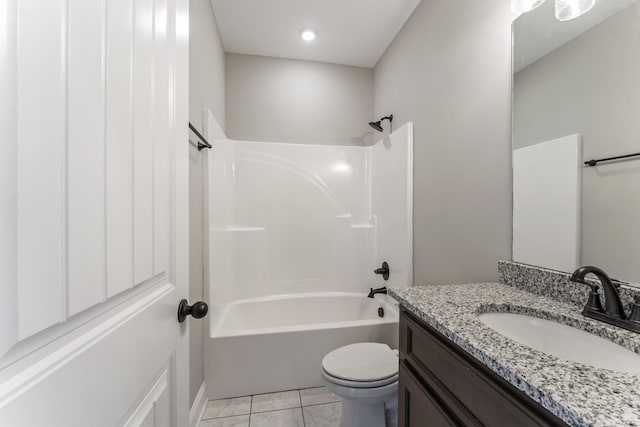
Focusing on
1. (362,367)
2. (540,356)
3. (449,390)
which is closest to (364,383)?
(362,367)

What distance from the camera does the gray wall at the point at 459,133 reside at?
1240 millimetres

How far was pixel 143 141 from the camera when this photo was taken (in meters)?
0.59

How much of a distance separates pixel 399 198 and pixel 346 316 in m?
1.25

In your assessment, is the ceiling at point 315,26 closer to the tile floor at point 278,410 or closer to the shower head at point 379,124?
the shower head at point 379,124

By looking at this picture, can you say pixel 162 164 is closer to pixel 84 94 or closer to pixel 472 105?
pixel 84 94

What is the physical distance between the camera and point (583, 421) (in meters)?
0.41

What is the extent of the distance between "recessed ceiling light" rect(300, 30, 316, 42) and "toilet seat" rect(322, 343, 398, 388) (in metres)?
2.35

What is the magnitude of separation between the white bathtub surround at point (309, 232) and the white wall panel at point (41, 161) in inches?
66.5

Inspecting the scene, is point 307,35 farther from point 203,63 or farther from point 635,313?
point 635,313

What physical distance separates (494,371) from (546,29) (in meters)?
1.27

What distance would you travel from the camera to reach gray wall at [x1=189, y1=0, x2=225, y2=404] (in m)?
1.51

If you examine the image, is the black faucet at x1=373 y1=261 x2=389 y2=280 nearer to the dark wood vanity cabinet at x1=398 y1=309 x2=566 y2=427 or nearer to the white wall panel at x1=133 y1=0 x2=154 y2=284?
the dark wood vanity cabinet at x1=398 y1=309 x2=566 y2=427

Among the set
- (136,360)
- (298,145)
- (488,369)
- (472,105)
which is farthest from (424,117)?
(136,360)

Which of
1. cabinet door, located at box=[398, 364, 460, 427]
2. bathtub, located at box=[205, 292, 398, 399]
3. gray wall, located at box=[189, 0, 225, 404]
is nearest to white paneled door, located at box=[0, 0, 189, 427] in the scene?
cabinet door, located at box=[398, 364, 460, 427]
